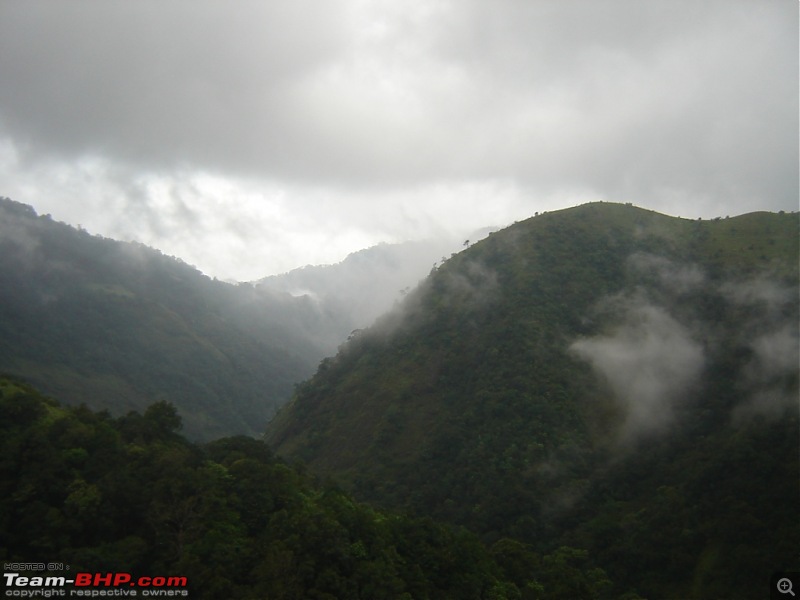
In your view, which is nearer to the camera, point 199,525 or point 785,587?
point 785,587

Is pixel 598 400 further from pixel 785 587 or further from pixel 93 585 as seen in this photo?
pixel 93 585

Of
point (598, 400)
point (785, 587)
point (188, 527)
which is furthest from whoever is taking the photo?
point (598, 400)

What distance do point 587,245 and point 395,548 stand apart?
317 feet

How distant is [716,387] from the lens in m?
88.6

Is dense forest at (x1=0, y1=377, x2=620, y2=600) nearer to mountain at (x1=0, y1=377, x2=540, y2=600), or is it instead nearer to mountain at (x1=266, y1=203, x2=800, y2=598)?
mountain at (x1=0, y1=377, x2=540, y2=600)

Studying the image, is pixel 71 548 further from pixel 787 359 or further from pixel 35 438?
pixel 787 359

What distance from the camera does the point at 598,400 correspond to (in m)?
91.6

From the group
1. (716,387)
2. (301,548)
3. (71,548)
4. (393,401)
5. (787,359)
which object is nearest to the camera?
(71,548)

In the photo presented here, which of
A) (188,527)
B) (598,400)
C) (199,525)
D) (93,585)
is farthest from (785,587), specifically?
(598,400)

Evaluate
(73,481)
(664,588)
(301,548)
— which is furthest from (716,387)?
(73,481)

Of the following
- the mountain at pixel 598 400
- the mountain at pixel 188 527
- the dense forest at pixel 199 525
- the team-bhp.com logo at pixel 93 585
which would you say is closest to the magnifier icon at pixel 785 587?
the dense forest at pixel 199 525

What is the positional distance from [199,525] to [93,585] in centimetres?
634

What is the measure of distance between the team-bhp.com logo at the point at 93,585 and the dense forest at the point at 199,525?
0.51 meters

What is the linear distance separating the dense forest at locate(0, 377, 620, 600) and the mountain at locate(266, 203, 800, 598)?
25.9 m
